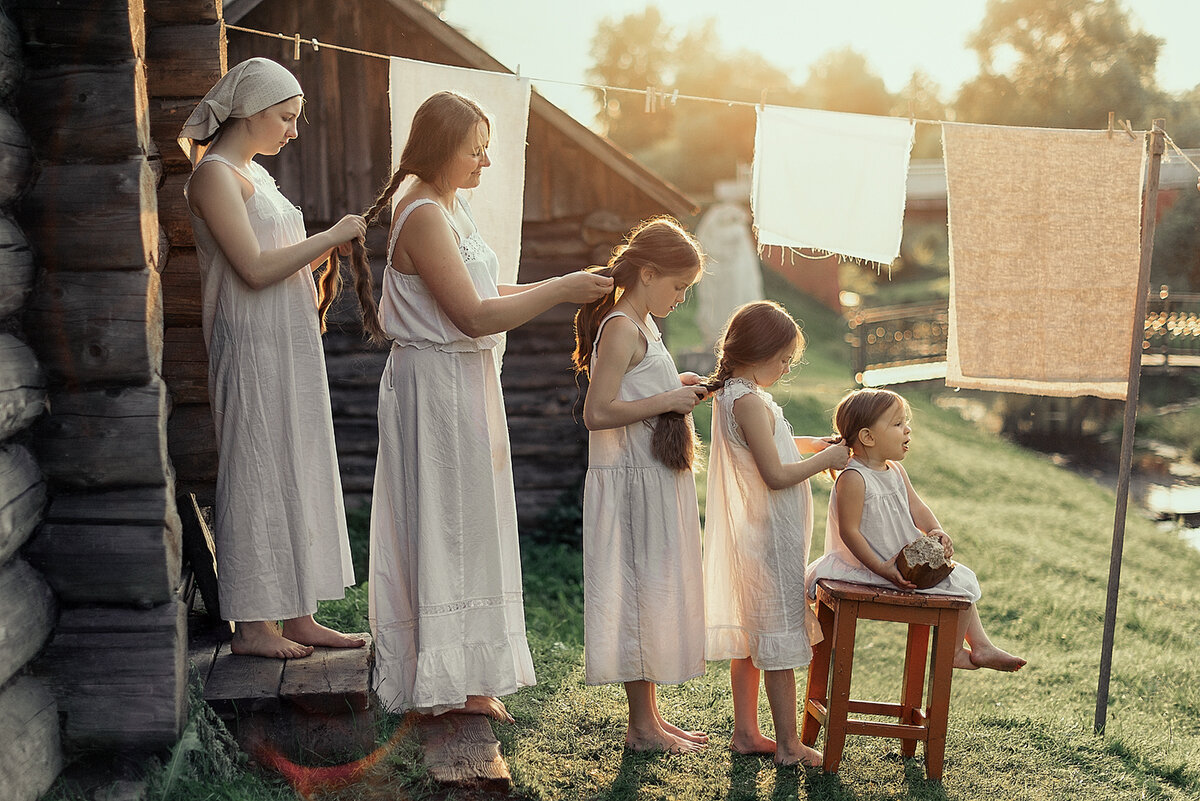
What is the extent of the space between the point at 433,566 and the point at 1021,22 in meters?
37.3

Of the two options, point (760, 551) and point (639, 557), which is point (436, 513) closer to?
point (639, 557)

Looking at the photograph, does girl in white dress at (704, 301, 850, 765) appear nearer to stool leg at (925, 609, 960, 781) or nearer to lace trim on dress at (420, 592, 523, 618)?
A: stool leg at (925, 609, 960, 781)

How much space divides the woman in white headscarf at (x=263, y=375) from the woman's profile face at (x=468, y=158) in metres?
0.33

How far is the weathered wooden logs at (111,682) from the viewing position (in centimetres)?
297

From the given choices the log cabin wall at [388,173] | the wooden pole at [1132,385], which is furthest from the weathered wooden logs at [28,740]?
the log cabin wall at [388,173]

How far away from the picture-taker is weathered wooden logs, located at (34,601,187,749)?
9.73 feet

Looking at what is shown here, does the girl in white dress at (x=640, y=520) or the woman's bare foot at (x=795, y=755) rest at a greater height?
the girl in white dress at (x=640, y=520)

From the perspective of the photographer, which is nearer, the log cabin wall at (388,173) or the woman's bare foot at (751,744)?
the woman's bare foot at (751,744)

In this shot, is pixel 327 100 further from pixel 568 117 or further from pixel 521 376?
pixel 521 376

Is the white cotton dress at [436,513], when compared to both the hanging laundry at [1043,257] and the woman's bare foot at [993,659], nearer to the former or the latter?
the woman's bare foot at [993,659]

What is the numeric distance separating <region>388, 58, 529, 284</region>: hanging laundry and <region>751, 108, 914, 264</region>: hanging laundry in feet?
3.79

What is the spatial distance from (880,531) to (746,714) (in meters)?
0.84

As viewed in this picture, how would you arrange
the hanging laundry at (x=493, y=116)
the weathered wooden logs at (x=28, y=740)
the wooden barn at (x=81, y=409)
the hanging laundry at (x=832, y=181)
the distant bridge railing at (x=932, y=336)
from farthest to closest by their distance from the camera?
the distant bridge railing at (x=932, y=336) → the hanging laundry at (x=493, y=116) → the hanging laundry at (x=832, y=181) → the wooden barn at (x=81, y=409) → the weathered wooden logs at (x=28, y=740)

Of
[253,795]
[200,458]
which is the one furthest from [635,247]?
[253,795]
